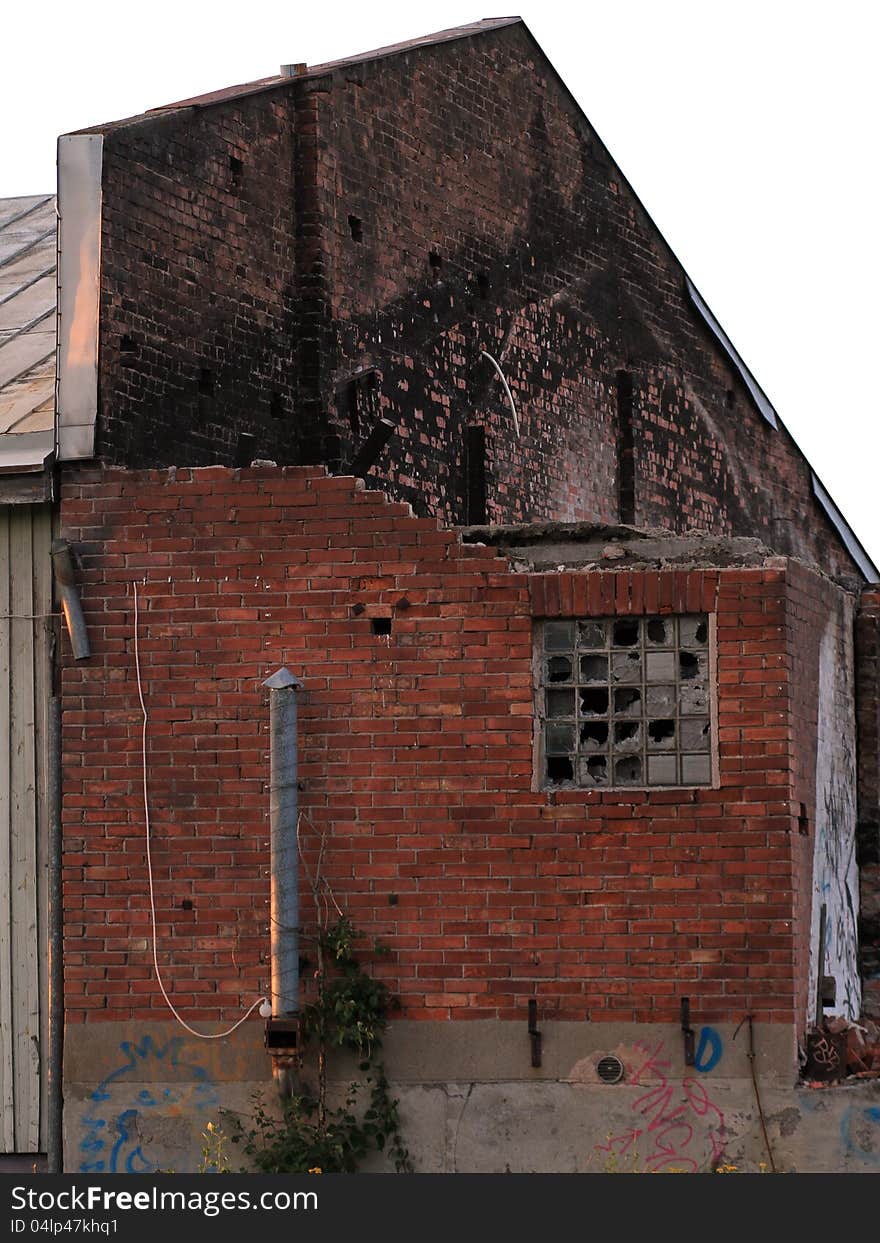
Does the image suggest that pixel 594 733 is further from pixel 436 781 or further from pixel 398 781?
pixel 398 781

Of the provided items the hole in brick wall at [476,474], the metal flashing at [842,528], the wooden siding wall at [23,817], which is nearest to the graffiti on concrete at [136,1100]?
the wooden siding wall at [23,817]

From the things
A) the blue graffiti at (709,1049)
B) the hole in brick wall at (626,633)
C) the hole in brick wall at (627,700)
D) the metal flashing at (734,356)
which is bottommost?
the blue graffiti at (709,1049)

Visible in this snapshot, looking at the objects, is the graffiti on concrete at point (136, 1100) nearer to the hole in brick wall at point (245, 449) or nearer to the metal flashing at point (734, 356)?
the hole in brick wall at point (245, 449)

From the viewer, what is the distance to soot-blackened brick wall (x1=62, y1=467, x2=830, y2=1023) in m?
11.6

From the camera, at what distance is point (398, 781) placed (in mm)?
11836

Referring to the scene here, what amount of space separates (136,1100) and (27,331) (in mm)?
5313

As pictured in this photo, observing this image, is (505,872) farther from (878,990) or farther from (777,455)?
(777,455)

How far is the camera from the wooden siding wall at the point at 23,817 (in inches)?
484

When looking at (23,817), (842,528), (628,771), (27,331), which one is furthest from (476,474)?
(842,528)

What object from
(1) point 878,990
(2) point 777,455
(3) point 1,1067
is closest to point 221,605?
(3) point 1,1067

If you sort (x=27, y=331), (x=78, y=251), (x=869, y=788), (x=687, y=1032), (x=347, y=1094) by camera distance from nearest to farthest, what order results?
1. (x=687, y=1032)
2. (x=347, y=1094)
3. (x=78, y=251)
4. (x=869, y=788)
5. (x=27, y=331)

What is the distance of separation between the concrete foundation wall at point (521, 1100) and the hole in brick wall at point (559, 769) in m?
1.32

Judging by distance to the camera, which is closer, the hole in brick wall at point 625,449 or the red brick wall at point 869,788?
the red brick wall at point 869,788

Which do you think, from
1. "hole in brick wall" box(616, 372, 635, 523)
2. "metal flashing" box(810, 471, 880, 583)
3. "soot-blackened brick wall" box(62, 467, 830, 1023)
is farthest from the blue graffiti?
"metal flashing" box(810, 471, 880, 583)
